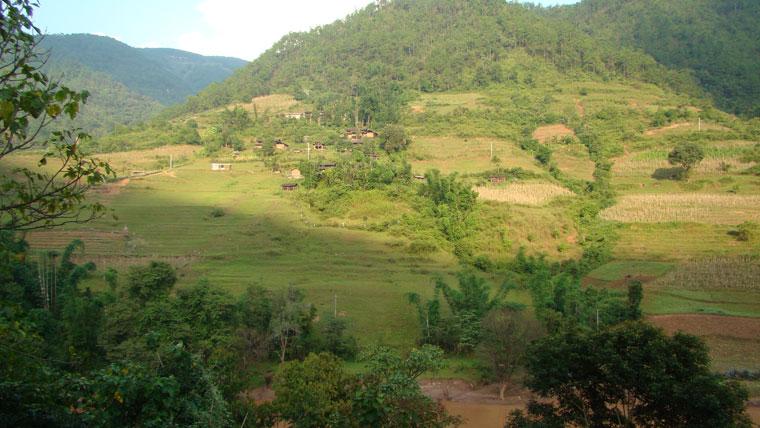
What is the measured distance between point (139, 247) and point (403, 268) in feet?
43.9

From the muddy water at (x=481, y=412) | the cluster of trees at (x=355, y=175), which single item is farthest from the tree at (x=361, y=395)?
the cluster of trees at (x=355, y=175)

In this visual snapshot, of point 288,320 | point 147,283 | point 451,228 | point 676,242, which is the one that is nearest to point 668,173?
point 676,242

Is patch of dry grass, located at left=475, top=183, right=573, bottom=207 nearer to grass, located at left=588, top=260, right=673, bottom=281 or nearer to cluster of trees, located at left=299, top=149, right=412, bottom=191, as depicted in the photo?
cluster of trees, located at left=299, top=149, right=412, bottom=191

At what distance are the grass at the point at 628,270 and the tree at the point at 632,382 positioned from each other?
1643 cm

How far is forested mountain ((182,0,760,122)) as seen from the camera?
71562 mm

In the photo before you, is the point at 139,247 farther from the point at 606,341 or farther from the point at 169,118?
the point at 169,118

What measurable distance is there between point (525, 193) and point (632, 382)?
94.7ft

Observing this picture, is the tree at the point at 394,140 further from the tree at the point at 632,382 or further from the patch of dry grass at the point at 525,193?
the tree at the point at 632,382

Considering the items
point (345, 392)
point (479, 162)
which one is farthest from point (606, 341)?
point (479, 162)

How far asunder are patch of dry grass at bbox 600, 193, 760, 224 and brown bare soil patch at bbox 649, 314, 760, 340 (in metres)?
11.9

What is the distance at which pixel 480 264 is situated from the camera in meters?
29.3

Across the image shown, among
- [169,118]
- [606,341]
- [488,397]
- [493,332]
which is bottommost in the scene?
[488,397]

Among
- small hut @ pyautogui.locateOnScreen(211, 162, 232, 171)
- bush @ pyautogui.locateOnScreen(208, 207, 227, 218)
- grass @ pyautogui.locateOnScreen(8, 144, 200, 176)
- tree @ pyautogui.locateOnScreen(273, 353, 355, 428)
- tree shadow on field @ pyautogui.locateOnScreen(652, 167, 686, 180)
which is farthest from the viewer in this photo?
small hut @ pyautogui.locateOnScreen(211, 162, 232, 171)

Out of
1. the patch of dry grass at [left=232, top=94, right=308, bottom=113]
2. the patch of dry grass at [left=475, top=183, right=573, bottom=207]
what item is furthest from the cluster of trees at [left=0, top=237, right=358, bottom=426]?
the patch of dry grass at [left=232, top=94, right=308, bottom=113]
